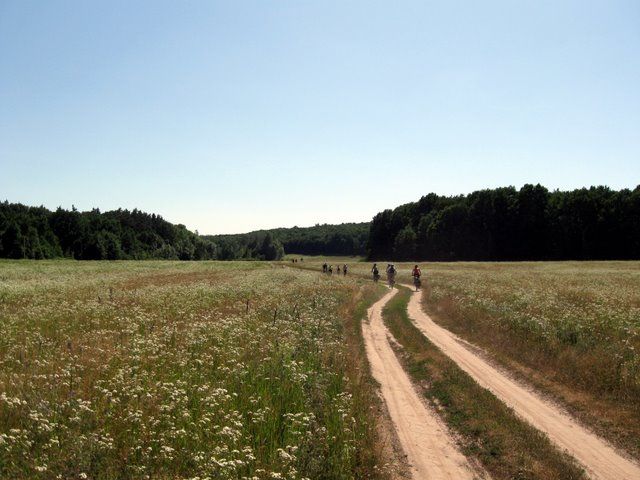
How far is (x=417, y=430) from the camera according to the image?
9.86 metres

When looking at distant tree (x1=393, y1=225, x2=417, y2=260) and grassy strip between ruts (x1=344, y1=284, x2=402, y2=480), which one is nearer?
grassy strip between ruts (x1=344, y1=284, x2=402, y2=480)

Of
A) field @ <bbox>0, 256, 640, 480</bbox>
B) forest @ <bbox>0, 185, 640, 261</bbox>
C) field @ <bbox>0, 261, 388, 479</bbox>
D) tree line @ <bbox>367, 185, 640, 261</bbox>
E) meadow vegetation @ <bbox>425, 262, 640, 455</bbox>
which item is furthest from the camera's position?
forest @ <bbox>0, 185, 640, 261</bbox>

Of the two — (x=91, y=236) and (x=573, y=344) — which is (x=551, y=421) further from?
(x=91, y=236)

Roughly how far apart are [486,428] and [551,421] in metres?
1.89

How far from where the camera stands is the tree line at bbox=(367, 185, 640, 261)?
94.5 metres

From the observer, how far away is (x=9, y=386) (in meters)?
8.34

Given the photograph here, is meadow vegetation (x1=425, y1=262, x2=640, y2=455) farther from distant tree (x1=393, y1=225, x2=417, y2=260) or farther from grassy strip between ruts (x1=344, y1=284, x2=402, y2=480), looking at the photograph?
distant tree (x1=393, y1=225, x2=417, y2=260)

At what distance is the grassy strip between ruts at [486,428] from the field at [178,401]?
202 cm

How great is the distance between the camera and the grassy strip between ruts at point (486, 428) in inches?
315

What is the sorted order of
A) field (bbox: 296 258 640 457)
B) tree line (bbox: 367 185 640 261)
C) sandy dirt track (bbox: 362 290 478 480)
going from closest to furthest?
sandy dirt track (bbox: 362 290 478 480)
field (bbox: 296 258 640 457)
tree line (bbox: 367 185 640 261)

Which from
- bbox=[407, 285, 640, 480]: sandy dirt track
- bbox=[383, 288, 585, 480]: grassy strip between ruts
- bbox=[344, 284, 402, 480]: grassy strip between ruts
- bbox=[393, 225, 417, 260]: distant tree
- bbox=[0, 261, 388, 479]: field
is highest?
bbox=[393, 225, 417, 260]: distant tree

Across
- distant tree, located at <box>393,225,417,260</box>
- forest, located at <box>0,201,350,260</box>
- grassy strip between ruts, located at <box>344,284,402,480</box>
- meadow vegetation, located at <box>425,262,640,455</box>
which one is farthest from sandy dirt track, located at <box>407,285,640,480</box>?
forest, located at <box>0,201,350,260</box>

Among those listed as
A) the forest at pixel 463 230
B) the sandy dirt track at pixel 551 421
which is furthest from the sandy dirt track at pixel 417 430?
the forest at pixel 463 230

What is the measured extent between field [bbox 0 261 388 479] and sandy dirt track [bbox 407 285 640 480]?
3762mm
